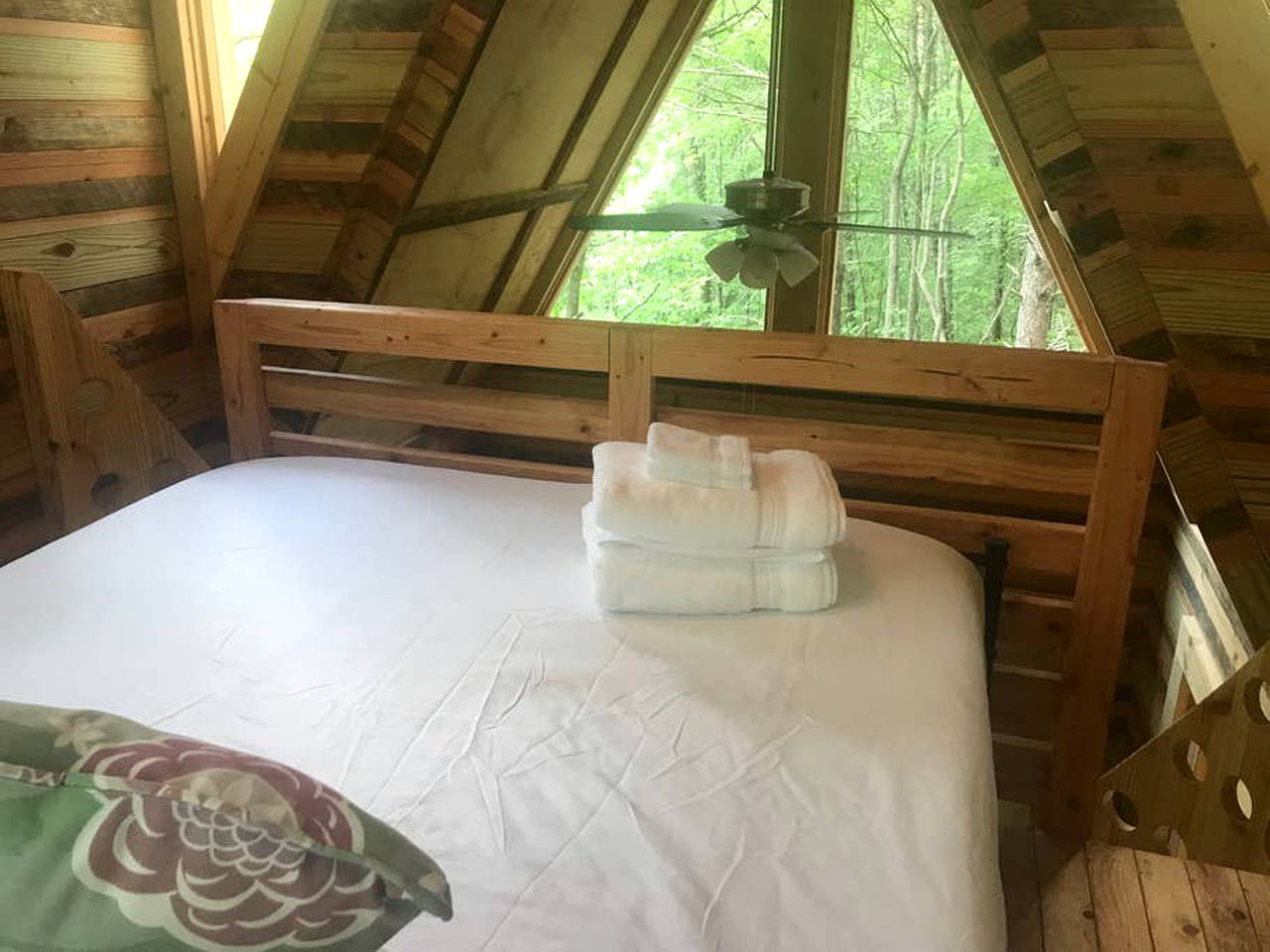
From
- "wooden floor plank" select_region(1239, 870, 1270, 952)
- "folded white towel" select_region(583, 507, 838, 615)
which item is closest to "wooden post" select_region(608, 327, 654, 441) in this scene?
"folded white towel" select_region(583, 507, 838, 615)

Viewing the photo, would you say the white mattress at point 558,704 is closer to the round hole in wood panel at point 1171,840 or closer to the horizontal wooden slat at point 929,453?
the horizontal wooden slat at point 929,453

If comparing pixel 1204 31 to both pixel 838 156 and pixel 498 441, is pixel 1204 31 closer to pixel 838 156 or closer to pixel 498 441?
pixel 838 156

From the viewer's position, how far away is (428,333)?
2090 millimetres

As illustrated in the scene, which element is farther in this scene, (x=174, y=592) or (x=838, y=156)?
(x=838, y=156)

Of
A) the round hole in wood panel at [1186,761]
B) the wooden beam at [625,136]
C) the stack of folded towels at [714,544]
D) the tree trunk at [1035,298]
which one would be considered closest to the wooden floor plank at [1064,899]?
the round hole in wood panel at [1186,761]

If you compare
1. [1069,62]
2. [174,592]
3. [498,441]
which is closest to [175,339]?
[174,592]

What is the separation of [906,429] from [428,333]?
98 cm

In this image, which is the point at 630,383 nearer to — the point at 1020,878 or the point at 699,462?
the point at 699,462

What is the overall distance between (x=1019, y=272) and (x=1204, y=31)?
6.03 feet

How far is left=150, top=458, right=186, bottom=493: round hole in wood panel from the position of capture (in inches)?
86.8

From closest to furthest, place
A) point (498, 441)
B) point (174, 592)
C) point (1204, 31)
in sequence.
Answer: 1. point (1204, 31)
2. point (174, 592)
3. point (498, 441)

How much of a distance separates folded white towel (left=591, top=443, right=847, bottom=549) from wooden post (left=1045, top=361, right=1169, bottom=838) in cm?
54

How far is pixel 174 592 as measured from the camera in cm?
154

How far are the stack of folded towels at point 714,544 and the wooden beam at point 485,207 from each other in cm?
133
